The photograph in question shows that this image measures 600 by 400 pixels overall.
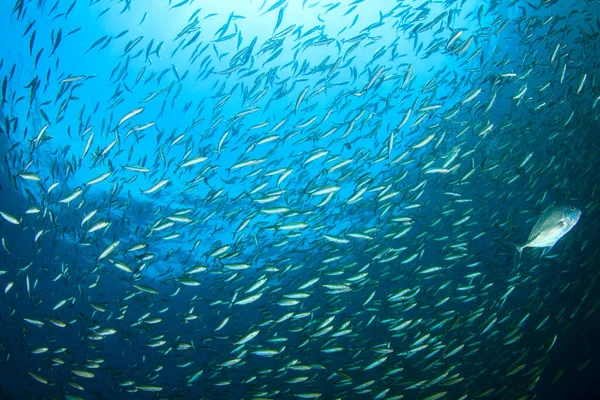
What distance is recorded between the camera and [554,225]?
153 inches

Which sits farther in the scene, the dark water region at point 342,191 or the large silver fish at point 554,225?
the dark water region at point 342,191

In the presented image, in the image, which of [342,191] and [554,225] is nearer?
[554,225]

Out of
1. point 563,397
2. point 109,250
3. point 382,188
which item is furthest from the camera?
point 563,397

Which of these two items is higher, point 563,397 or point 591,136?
point 591,136

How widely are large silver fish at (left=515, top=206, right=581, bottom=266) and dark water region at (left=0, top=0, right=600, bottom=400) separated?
378 cm

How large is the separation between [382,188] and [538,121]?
1274 cm

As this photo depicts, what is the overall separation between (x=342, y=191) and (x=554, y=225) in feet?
58.0

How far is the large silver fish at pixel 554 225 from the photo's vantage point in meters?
3.82

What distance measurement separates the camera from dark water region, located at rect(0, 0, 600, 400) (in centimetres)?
866

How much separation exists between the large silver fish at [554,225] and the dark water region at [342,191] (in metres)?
3.78

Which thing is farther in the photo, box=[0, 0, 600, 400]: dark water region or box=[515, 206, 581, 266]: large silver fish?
box=[0, 0, 600, 400]: dark water region

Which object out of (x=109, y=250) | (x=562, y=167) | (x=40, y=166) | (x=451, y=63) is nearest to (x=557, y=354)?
(x=562, y=167)

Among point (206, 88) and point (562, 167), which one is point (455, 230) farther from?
point (206, 88)

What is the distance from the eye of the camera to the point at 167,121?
1819 centimetres
